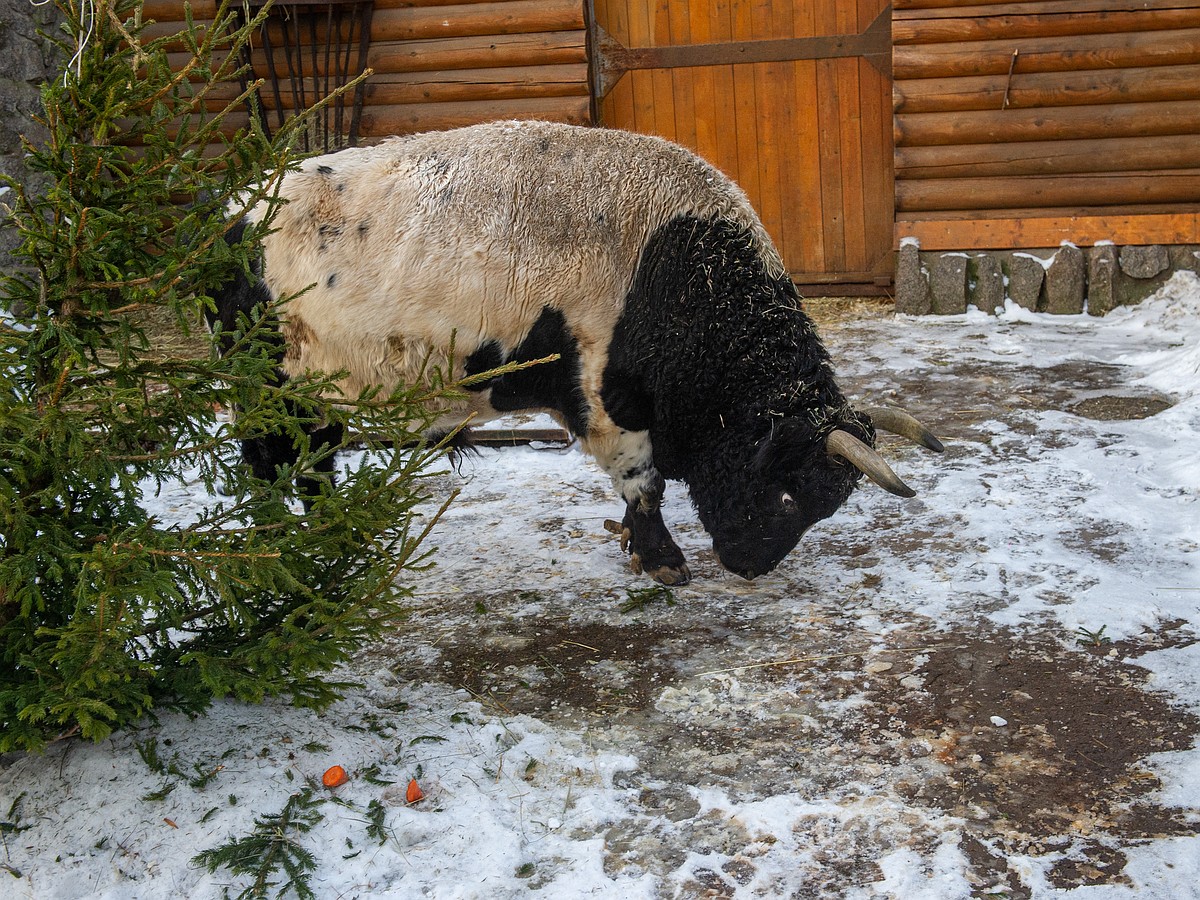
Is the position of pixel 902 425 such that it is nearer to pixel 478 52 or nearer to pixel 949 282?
pixel 949 282

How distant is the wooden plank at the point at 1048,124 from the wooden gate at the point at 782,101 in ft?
1.75

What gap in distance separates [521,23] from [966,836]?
25.0 feet

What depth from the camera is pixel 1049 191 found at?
8.23 m

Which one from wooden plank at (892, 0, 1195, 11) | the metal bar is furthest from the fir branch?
wooden plank at (892, 0, 1195, 11)

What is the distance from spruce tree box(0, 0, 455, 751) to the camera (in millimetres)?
2557

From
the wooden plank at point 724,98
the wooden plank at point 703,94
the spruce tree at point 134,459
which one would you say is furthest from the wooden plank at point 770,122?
the spruce tree at point 134,459

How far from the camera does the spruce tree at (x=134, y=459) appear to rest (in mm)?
2557

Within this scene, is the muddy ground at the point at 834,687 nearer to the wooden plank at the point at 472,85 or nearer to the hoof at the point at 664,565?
the hoof at the point at 664,565

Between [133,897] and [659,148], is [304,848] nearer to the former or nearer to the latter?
[133,897]

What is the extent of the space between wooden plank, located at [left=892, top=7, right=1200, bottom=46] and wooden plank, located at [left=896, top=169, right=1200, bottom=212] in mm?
1073

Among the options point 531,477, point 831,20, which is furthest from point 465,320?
point 831,20

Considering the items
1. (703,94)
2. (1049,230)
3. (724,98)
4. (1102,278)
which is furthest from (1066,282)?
(703,94)

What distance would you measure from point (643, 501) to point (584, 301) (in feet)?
2.99

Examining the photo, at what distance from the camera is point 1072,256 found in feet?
26.6
